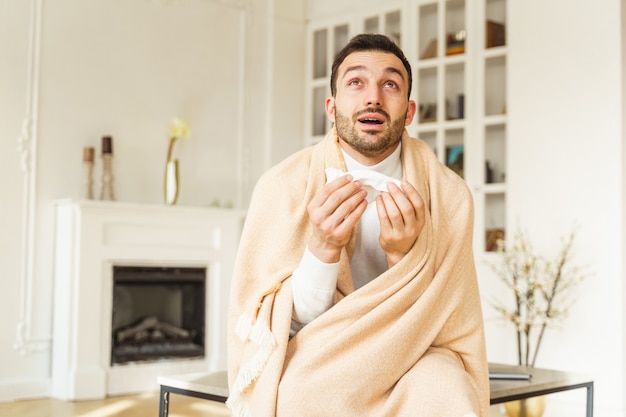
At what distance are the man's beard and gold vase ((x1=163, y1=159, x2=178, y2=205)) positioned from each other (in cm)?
342

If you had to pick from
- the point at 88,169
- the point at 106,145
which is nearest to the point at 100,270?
the point at 88,169

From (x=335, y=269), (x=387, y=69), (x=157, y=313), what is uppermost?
(x=387, y=69)

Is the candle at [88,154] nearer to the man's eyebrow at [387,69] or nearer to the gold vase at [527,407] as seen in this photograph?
the gold vase at [527,407]

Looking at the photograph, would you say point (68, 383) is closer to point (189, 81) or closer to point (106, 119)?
point (106, 119)

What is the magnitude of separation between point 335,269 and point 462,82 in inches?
153

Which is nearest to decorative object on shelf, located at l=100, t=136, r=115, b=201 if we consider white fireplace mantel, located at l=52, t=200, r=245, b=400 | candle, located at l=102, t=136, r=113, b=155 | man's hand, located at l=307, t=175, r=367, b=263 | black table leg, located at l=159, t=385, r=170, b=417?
candle, located at l=102, t=136, r=113, b=155

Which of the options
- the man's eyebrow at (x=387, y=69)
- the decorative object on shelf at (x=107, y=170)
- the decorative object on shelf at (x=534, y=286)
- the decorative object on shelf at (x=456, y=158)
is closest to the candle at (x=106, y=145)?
the decorative object on shelf at (x=107, y=170)

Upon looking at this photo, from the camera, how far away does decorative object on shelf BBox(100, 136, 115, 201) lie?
188 inches

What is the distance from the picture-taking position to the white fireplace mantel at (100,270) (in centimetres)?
454

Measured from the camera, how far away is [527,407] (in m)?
3.79

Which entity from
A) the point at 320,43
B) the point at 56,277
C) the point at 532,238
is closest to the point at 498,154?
the point at 532,238

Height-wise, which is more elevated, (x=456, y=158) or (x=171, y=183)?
(x=456, y=158)

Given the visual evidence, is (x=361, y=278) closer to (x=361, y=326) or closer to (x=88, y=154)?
(x=361, y=326)

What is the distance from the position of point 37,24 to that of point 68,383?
1.96m
